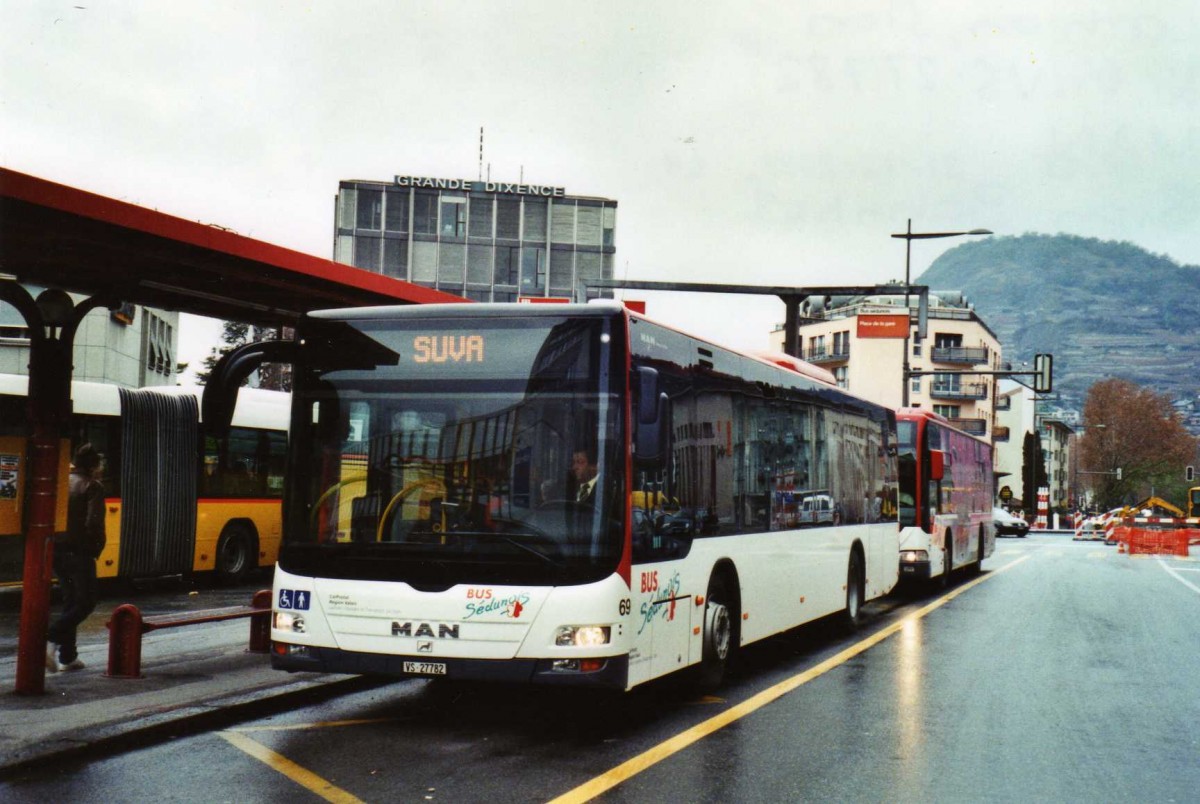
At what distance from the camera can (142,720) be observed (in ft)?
27.0

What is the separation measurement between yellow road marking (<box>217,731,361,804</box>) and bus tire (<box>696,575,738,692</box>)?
3460 mm

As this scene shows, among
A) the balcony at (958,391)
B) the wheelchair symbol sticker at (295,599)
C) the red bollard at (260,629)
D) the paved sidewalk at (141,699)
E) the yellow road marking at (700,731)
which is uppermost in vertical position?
the balcony at (958,391)

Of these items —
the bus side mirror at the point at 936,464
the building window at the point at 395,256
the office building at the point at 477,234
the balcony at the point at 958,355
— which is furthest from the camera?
the balcony at the point at 958,355

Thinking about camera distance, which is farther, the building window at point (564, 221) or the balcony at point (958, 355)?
the balcony at point (958, 355)

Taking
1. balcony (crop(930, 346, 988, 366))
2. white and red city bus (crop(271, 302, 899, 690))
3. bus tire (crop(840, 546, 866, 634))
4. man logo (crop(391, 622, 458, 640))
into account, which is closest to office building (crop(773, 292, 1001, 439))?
balcony (crop(930, 346, 988, 366))

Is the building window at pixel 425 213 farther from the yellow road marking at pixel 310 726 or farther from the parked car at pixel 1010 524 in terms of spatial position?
the yellow road marking at pixel 310 726

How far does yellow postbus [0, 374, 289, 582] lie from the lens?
17.0m

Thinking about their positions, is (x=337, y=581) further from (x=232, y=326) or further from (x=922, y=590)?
(x=232, y=326)

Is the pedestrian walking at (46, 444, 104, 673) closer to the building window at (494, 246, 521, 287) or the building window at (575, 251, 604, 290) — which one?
the building window at (494, 246, 521, 287)

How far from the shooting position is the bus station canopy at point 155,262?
8.80 metres

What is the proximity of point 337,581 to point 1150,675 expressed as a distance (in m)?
7.71

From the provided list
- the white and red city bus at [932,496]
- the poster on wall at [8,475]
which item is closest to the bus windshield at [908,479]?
the white and red city bus at [932,496]

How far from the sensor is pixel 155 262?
10.5 m

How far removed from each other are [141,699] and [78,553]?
6.12 ft
